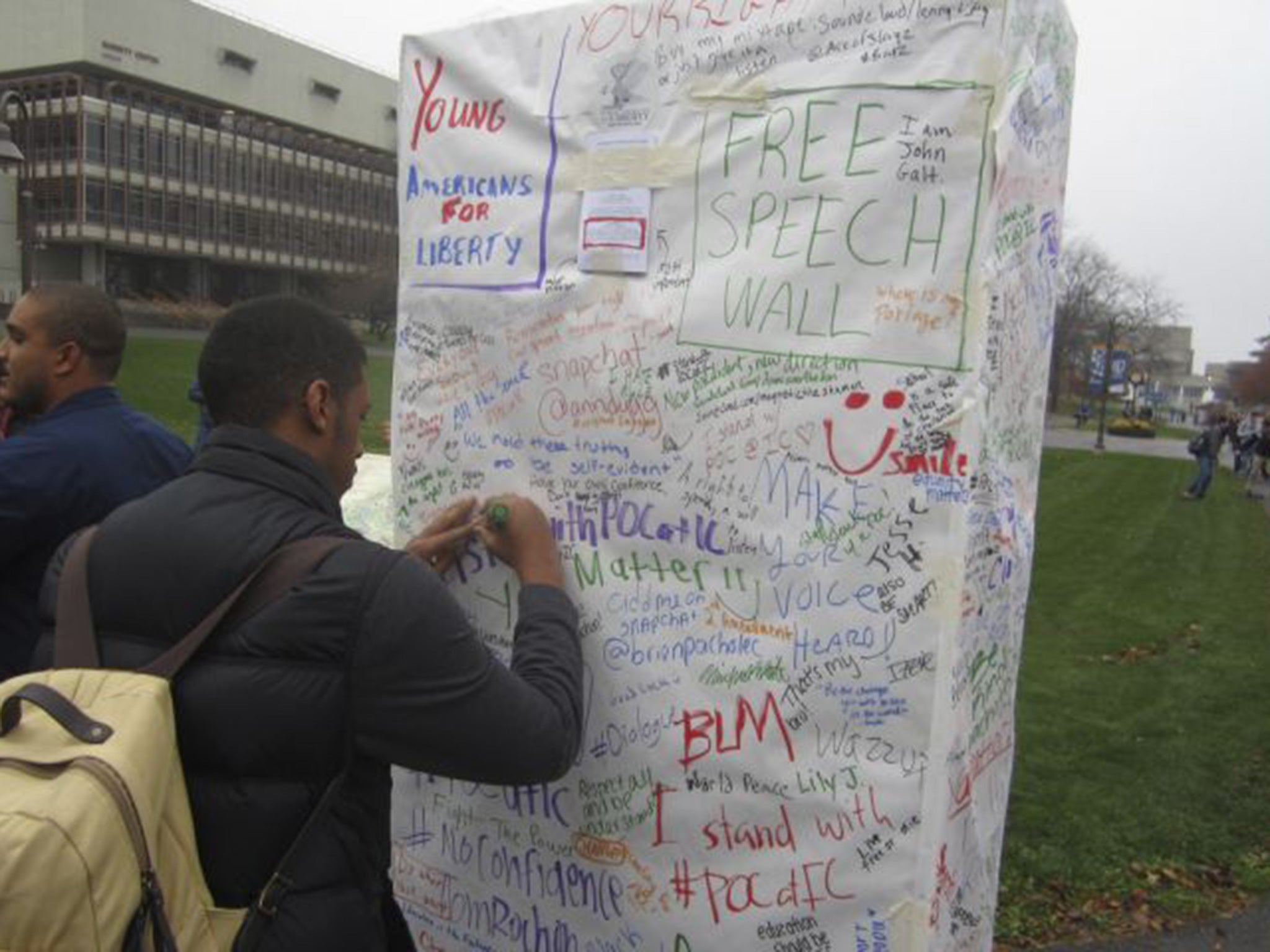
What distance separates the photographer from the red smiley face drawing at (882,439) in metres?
2.08

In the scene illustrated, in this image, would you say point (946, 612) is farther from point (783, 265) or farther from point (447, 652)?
point (447, 652)

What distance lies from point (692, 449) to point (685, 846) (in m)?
0.88

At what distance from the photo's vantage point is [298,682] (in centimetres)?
168

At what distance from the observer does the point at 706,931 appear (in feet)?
7.61

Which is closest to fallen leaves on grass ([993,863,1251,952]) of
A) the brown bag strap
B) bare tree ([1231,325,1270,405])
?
the brown bag strap

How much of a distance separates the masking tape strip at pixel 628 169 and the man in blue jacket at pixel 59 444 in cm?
138

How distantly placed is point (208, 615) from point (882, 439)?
1.27 metres

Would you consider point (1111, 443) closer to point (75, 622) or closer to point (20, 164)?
point (20, 164)

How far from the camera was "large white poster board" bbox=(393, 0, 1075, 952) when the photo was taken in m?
2.06

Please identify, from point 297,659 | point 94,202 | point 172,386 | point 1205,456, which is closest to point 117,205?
point 94,202

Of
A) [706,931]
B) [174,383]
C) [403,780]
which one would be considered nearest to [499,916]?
[403,780]

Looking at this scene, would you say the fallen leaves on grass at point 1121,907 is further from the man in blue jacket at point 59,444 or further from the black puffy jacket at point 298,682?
the man in blue jacket at point 59,444

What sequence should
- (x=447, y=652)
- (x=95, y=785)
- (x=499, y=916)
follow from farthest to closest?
(x=499, y=916)
(x=447, y=652)
(x=95, y=785)

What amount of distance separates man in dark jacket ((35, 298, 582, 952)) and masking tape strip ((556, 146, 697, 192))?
80cm
